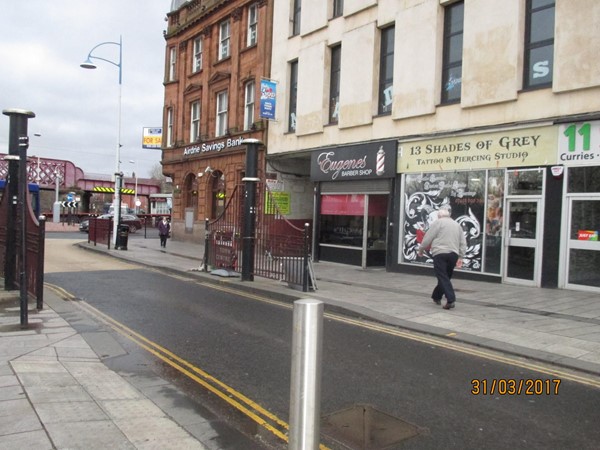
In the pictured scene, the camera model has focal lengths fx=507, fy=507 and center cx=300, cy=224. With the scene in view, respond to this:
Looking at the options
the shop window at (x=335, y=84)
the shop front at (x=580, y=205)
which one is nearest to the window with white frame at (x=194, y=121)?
the shop window at (x=335, y=84)

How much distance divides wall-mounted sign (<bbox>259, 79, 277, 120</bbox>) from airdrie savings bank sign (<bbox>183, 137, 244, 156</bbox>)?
2780 millimetres

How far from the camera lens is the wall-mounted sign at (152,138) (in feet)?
94.6

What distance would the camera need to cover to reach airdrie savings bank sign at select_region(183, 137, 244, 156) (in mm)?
22047

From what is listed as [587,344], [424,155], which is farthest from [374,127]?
[587,344]

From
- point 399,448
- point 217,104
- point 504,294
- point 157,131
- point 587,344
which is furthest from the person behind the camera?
point 157,131

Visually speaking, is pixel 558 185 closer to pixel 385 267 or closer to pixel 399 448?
pixel 385 267

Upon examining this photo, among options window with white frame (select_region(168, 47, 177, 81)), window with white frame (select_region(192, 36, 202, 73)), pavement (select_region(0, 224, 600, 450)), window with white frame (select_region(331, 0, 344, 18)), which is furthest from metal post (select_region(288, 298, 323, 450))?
window with white frame (select_region(168, 47, 177, 81))

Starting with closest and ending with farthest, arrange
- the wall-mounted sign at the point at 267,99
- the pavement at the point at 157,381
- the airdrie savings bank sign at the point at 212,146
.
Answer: the pavement at the point at 157,381
the wall-mounted sign at the point at 267,99
the airdrie savings bank sign at the point at 212,146

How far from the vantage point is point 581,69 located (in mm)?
10414

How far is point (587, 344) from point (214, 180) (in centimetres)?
1975

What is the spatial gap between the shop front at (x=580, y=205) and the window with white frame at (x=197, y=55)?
19.6 metres

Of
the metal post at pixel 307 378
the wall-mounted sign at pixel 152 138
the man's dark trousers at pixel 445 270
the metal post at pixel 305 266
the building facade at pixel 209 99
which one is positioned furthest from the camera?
the wall-mounted sign at pixel 152 138

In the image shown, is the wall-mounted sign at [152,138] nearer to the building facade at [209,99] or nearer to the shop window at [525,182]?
the building facade at [209,99]

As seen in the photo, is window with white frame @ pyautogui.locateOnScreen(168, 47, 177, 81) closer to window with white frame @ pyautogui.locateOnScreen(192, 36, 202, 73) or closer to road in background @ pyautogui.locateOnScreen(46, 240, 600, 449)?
window with white frame @ pyautogui.locateOnScreen(192, 36, 202, 73)
